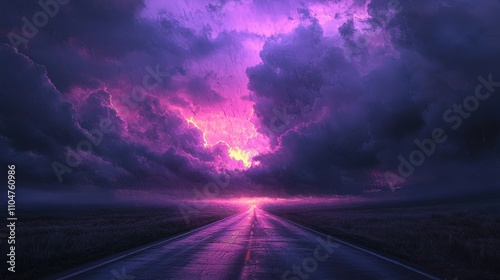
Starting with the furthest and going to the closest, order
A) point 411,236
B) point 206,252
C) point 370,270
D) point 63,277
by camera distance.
Result: point 411,236 < point 206,252 < point 370,270 < point 63,277

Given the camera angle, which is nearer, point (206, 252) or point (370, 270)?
point (370, 270)

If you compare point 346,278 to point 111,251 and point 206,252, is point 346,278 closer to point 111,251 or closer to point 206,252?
point 206,252

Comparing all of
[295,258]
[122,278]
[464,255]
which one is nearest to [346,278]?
[295,258]

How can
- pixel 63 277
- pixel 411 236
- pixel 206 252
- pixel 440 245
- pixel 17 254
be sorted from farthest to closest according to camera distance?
pixel 411 236
pixel 440 245
pixel 206 252
pixel 17 254
pixel 63 277

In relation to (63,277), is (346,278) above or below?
below

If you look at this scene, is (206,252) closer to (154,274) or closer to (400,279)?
(154,274)

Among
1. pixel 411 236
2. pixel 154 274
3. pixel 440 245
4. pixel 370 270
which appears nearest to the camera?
pixel 154 274

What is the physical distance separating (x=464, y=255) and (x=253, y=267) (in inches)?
311

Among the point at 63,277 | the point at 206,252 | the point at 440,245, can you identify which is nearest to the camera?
the point at 63,277

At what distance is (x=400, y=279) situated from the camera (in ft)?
29.4

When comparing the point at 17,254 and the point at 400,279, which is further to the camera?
the point at 17,254

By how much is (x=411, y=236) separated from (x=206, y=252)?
1274 cm

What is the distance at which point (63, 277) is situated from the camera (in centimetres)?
893

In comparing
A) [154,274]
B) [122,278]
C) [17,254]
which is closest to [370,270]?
[154,274]
